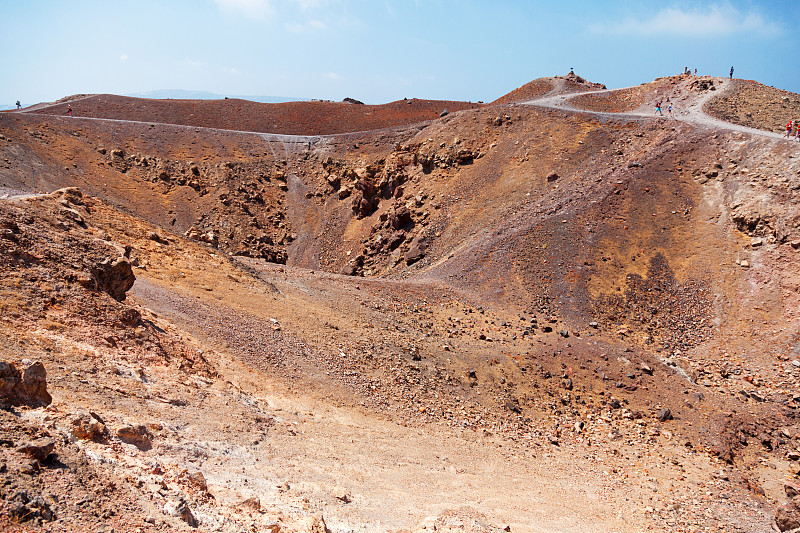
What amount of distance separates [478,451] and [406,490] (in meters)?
3.93

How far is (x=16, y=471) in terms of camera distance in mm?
4676

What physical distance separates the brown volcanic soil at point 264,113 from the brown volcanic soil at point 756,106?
76.7ft

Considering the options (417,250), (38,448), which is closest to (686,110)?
(417,250)

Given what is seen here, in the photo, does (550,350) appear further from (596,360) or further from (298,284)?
(298,284)

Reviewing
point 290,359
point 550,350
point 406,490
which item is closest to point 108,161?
point 290,359

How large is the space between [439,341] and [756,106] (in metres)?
28.2

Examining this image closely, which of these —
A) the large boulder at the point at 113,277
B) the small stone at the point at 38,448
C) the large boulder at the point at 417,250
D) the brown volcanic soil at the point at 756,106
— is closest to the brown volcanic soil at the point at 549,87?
the brown volcanic soil at the point at 756,106

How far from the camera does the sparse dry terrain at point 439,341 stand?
7.40 metres

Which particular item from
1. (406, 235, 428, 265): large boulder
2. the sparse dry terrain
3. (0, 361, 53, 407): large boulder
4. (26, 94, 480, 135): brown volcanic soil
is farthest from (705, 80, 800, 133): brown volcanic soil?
(0, 361, 53, 407): large boulder

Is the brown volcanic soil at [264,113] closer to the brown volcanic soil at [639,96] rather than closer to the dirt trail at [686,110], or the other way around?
the dirt trail at [686,110]

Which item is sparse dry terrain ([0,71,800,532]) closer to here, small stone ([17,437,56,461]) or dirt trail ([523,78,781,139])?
small stone ([17,437,56,461])

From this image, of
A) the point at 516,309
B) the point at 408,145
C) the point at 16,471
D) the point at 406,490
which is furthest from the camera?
the point at 408,145

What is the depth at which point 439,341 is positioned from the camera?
18281mm

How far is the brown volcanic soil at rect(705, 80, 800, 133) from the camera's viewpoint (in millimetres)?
29859
